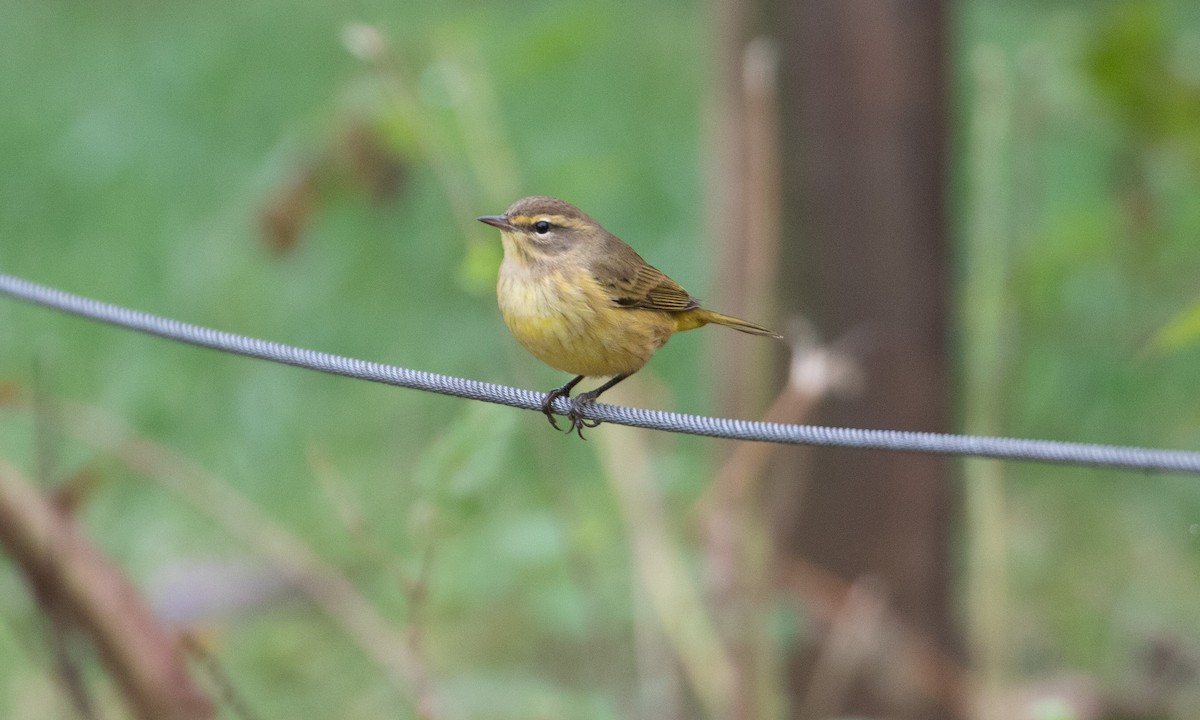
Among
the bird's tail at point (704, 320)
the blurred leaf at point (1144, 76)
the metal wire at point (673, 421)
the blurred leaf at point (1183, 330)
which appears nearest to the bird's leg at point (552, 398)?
the metal wire at point (673, 421)

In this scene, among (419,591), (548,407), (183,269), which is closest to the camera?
(419,591)

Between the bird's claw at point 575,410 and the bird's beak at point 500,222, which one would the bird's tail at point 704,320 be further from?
the bird's beak at point 500,222

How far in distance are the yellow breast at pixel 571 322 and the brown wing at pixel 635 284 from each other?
46 mm

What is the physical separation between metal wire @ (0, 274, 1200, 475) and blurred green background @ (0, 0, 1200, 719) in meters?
0.28

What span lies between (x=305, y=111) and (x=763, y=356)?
626 cm

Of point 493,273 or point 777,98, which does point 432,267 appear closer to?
point 777,98

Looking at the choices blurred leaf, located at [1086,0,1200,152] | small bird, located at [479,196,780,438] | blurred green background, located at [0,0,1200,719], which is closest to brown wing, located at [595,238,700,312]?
small bird, located at [479,196,780,438]

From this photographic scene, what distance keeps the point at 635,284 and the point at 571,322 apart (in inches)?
13.5

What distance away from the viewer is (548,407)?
2943 millimetres

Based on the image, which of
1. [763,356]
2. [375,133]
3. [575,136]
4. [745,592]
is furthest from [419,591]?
[575,136]

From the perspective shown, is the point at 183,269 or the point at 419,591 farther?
the point at 183,269

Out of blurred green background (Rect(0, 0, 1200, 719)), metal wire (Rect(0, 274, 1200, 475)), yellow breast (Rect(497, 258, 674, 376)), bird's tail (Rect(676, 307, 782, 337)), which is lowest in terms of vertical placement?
blurred green background (Rect(0, 0, 1200, 719))

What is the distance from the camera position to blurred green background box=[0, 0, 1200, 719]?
3693mm

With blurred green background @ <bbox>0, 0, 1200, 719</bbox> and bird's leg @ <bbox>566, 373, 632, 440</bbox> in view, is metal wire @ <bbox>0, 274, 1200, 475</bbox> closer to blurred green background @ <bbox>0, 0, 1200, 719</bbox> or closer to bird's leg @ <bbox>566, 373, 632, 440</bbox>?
bird's leg @ <bbox>566, 373, 632, 440</bbox>
